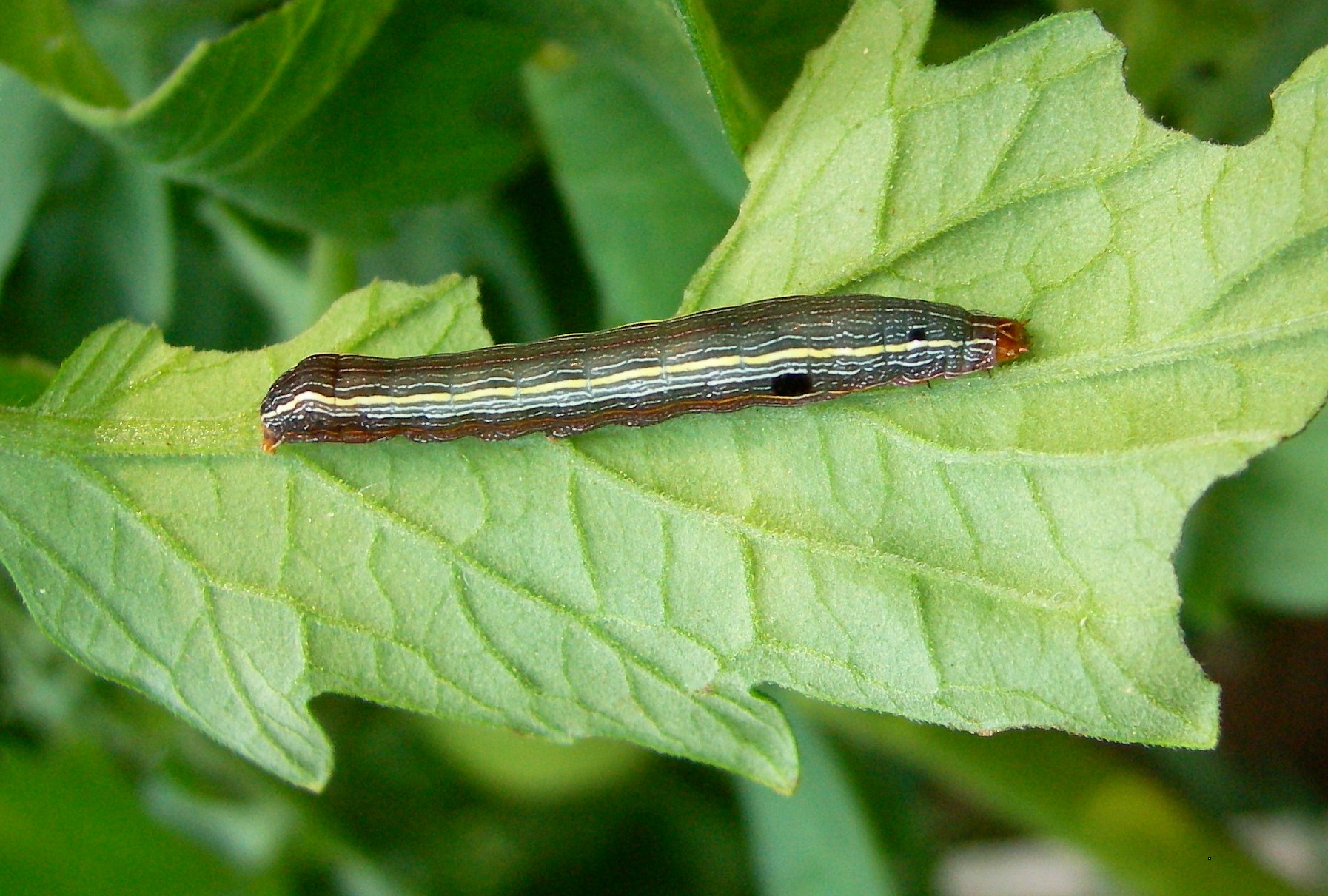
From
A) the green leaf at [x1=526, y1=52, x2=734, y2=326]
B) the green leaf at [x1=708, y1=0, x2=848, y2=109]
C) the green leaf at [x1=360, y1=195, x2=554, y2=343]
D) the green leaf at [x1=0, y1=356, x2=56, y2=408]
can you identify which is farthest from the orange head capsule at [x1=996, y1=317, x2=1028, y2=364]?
the green leaf at [x1=0, y1=356, x2=56, y2=408]

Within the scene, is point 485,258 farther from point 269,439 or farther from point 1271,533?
point 1271,533

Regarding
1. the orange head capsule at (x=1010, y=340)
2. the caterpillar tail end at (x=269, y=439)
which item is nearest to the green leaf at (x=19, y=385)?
the caterpillar tail end at (x=269, y=439)

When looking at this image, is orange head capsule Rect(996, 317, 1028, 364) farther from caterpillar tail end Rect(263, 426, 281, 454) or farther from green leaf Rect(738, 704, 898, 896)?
green leaf Rect(738, 704, 898, 896)

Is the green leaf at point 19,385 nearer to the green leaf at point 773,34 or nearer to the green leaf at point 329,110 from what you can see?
the green leaf at point 329,110

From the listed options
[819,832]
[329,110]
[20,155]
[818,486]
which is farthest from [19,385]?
[819,832]

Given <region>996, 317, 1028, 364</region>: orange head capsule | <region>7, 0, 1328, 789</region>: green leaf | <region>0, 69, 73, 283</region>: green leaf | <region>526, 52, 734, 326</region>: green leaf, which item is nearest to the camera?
<region>7, 0, 1328, 789</region>: green leaf

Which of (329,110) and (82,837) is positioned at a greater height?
(329,110)
